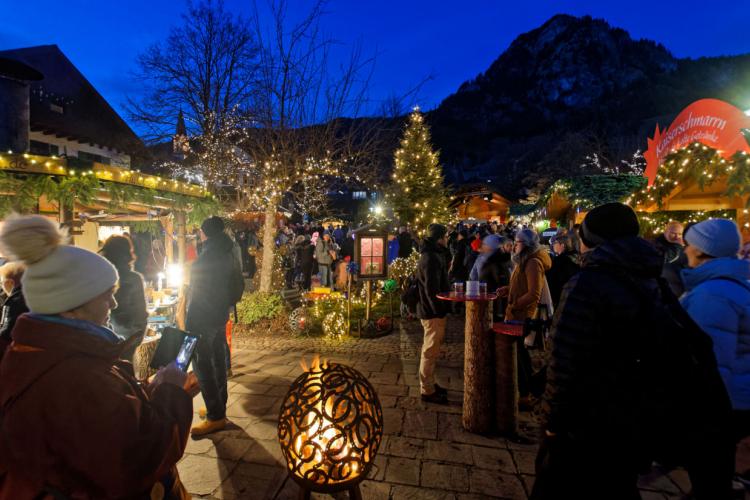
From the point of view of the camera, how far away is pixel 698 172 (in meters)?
6.20

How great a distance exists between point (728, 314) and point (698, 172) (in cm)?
539

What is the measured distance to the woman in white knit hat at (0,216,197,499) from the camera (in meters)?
1.20

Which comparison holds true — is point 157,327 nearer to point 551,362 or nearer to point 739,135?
point 551,362

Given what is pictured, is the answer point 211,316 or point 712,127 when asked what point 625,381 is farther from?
point 712,127

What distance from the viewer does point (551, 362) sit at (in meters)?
1.91

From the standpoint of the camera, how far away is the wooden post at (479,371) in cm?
369

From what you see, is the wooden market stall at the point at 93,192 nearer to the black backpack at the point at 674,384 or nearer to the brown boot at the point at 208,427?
the brown boot at the point at 208,427

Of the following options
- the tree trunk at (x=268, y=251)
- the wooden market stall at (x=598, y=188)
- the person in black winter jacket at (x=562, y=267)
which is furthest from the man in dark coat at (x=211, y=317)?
the wooden market stall at (x=598, y=188)

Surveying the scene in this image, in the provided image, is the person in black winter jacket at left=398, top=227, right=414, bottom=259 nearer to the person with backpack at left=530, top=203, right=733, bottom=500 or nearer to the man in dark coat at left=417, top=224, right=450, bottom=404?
the man in dark coat at left=417, top=224, right=450, bottom=404

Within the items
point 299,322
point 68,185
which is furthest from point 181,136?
point 299,322

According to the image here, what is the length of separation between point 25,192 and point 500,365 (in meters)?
5.67

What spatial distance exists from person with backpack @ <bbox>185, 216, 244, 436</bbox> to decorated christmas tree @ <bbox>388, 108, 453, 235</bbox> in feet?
47.2

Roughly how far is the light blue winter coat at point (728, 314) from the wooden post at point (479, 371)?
1.65 meters

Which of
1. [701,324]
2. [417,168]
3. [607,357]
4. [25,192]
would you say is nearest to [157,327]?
[25,192]
